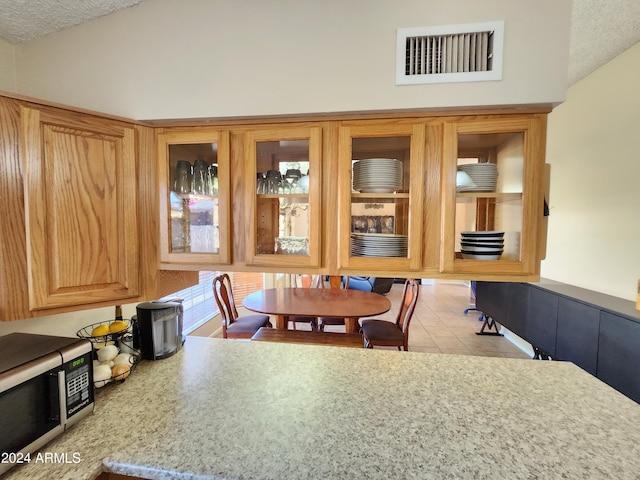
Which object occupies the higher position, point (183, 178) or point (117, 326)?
point (183, 178)

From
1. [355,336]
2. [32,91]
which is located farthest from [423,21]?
[355,336]

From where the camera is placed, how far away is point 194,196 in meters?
1.35

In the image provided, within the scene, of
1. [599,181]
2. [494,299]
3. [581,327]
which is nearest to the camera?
[581,327]

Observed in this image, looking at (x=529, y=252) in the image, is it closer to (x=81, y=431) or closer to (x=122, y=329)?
(x=81, y=431)

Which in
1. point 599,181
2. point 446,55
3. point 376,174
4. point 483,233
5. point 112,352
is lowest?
point 112,352

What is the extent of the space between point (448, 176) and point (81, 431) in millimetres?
1687

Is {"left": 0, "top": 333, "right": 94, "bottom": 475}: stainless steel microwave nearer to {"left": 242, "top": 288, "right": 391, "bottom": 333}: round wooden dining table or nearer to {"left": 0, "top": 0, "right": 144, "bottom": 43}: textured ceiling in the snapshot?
{"left": 0, "top": 0, "right": 144, "bottom": 43}: textured ceiling

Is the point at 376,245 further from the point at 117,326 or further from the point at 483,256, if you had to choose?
the point at 117,326

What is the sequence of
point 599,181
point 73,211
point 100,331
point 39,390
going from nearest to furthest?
point 39,390 → point 73,211 → point 100,331 → point 599,181

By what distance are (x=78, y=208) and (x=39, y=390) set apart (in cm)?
67

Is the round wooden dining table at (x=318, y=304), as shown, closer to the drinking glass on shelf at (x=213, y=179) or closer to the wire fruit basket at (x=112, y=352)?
the wire fruit basket at (x=112, y=352)

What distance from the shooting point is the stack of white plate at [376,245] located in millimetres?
1195

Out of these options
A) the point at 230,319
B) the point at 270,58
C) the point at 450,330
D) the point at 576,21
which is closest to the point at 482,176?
the point at 270,58

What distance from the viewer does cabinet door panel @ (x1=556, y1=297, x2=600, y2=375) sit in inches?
79.3
